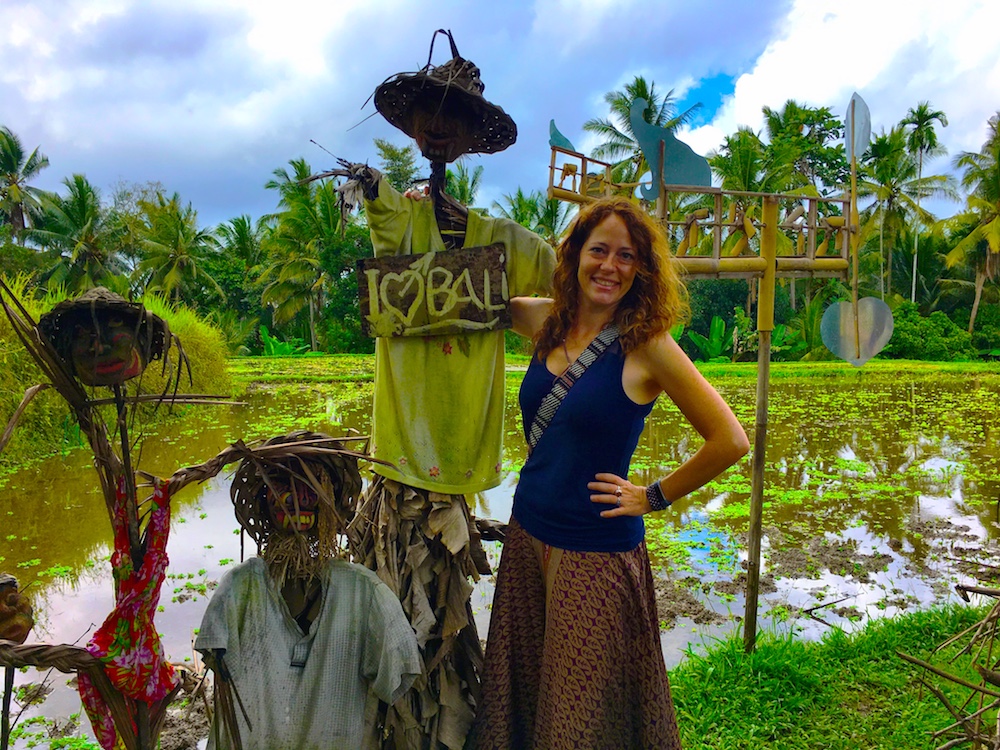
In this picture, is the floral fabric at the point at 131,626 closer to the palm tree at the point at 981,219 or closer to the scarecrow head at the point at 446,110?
the scarecrow head at the point at 446,110

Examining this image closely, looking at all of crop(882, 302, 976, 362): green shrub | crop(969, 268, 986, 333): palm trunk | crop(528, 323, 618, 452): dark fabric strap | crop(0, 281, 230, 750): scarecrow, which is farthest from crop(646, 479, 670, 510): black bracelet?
crop(969, 268, 986, 333): palm trunk

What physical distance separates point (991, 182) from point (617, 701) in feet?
66.0

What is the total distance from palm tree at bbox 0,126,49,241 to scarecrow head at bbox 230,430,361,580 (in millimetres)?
21080

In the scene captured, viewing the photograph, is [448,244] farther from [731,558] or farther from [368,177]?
[731,558]

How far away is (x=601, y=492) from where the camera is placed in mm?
1550

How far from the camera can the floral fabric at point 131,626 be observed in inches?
45.3

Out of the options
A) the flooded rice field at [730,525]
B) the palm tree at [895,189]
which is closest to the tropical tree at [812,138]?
the palm tree at [895,189]

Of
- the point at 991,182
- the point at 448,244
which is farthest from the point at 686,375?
the point at 991,182

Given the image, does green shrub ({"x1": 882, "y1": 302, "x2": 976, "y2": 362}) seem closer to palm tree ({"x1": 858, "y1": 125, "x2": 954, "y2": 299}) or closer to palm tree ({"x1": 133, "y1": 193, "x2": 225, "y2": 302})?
palm tree ({"x1": 858, "y1": 125, "x2": 954, "y2": 299})

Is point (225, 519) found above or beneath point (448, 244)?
beneath

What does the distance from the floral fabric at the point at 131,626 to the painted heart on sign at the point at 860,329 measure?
2.38m

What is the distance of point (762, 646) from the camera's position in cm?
275

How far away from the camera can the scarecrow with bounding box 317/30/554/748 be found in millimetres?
1769

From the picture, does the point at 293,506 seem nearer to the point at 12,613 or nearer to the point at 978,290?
the point at 12,613
